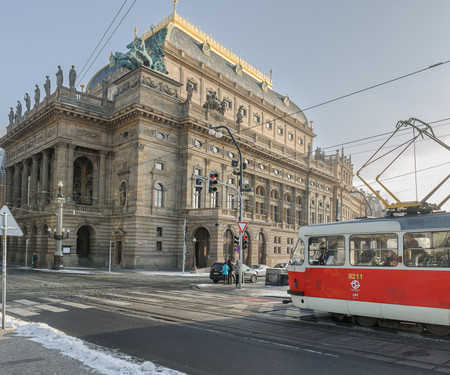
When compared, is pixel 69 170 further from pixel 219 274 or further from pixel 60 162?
pixel 219 274

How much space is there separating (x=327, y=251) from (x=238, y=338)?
13.4 ft

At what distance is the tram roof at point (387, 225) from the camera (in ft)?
31.3

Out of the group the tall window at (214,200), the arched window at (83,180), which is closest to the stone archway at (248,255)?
the tall window at (214,200)

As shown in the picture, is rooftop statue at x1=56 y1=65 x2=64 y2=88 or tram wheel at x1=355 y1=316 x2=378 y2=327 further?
rooftop statue at x1=56 y1=65 x2=64 y2=88

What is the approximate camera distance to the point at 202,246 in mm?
45469

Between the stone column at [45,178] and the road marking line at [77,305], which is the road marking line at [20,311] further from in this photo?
the stone column at [45,178]

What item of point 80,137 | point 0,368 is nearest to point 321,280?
point 0,368

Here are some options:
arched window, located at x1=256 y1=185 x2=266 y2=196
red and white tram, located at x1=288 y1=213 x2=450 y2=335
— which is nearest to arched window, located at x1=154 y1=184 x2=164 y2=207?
arched window, located at x1=256 y1=185 x2=266 y2=196

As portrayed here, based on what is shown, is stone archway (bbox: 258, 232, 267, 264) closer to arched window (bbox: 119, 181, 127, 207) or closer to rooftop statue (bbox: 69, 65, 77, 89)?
arched window (bbox: 119, 181, 127, 207)

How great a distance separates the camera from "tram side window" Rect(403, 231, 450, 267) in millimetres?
9336

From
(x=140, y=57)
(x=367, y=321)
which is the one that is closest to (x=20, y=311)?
(x=367, y=321)

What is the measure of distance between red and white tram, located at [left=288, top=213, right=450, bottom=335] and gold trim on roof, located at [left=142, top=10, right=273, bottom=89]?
50.9 meters

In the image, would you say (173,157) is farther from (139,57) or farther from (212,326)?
(212,326)

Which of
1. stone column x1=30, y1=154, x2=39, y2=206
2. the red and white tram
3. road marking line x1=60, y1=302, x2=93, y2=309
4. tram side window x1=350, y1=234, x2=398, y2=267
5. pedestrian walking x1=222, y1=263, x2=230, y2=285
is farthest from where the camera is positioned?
stone column x1=30, y1=154, x2=39, y2=206
